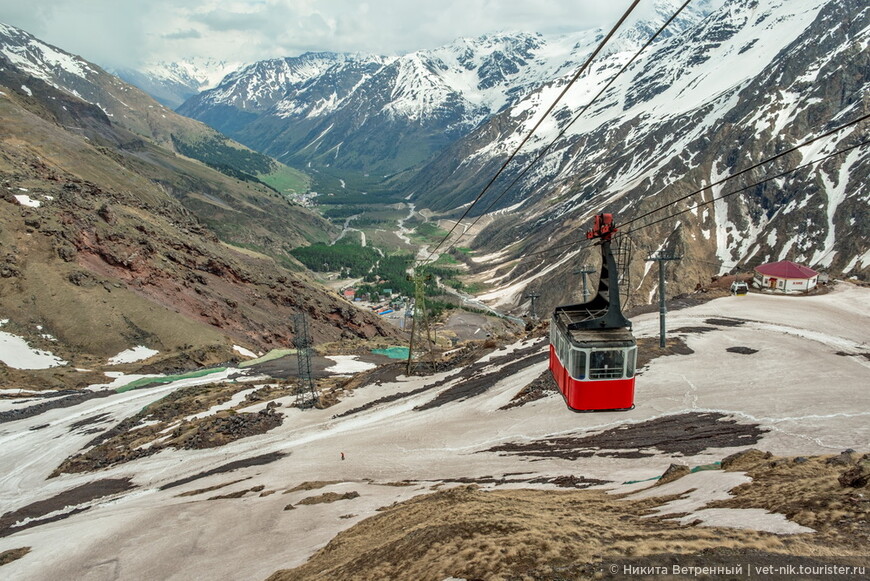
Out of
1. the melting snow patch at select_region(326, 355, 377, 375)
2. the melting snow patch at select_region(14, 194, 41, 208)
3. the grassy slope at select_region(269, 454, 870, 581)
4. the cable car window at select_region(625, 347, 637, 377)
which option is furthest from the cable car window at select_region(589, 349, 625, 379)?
the melting snow patch at select_region(14, 194, 41, 208)

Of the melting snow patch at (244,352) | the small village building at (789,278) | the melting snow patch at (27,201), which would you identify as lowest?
the melting snow patch at (244,352)

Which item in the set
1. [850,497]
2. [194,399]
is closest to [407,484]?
[850,497]

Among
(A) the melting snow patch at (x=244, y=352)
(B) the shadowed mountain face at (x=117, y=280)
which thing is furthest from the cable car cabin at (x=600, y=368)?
(A) the melting snow patch at (x=244, y=352)

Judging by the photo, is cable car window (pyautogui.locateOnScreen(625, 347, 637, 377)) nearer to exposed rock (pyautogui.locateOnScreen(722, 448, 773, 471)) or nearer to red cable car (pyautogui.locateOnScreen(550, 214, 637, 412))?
red cable car (pyautogui.locateOnScreen(550, 214, 637, 412))

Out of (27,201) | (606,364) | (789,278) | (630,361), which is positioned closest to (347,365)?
(27,201)

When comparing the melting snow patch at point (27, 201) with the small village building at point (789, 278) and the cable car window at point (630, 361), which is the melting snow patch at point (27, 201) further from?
the small village building at point (789, 278)

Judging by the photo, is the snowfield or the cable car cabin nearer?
the cable car cabin
